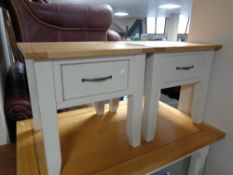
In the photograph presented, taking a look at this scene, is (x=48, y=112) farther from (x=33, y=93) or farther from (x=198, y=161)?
(x=198, y=161)

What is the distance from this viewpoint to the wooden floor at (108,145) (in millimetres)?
608

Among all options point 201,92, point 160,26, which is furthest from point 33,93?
point 160,26

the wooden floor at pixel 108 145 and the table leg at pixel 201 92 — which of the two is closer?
the wooden floor at pixel 108 145

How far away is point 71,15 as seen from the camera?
104 cm

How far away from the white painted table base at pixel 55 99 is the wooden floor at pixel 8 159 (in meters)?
0.27

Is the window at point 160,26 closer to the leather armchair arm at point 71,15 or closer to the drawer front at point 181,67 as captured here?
the leather armchair arm at point 71,15

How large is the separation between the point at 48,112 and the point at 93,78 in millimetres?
164

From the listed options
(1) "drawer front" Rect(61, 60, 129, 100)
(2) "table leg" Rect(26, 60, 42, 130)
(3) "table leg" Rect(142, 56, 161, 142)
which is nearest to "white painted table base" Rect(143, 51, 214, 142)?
(3) "table leg" Rect(142, 56, 161, 142)

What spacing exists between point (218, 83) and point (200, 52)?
0.19 metres

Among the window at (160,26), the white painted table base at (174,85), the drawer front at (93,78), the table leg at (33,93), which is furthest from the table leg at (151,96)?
the window at (160,26)

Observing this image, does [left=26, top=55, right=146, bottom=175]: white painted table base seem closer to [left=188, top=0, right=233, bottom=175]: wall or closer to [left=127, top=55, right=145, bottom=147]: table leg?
[left=127, top=55, right=145, bottom=147]: table leg

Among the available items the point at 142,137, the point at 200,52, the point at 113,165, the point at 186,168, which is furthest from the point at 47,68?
the point at 186,168

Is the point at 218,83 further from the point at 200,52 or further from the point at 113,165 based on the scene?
the point at 113,165

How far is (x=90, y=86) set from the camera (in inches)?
20.8
